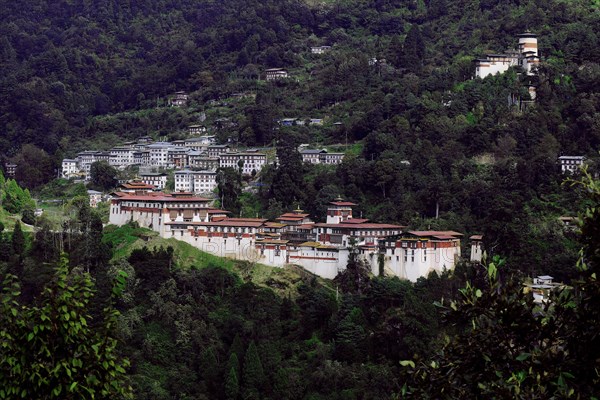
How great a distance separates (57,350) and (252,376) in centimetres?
2978

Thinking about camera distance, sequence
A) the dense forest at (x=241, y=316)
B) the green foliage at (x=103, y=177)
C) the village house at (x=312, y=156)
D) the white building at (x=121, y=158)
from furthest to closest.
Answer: the white building at (x=121, y=158), the green foliage at (x=103, y=177), the village house at (x=312, y=156), the dense forest at (x=241, y=316)

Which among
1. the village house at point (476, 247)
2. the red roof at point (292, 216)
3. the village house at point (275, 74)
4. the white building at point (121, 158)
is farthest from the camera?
the village house at point (275, 74)

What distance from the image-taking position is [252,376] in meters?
39.5

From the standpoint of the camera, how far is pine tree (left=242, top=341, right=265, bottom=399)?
39.1 metres

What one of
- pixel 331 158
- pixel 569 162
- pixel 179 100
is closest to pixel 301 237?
pixel 331 158

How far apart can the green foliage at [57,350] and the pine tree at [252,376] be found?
2902 cm

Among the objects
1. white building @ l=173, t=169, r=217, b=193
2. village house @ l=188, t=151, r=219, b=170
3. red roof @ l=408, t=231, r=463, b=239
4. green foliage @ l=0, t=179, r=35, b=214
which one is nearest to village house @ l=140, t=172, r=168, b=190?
white building @ l=173, t=169, r=217, b=193

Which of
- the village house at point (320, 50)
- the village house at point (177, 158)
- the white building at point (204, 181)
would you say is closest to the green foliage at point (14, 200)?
the white building at point (204, 181)

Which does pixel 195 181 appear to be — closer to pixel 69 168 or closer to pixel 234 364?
pixel 69 168

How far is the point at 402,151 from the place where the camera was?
57.2 metres

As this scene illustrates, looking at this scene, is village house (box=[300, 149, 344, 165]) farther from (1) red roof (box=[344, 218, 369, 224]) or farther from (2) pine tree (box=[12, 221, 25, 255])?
(2) pine tree (box=[12, 221, 25, 255])

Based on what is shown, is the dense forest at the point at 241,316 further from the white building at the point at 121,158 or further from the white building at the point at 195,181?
the white building at the point at 121,158

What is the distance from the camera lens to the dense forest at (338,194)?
10.1 meters

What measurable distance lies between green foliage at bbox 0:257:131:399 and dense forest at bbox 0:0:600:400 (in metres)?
0.02
